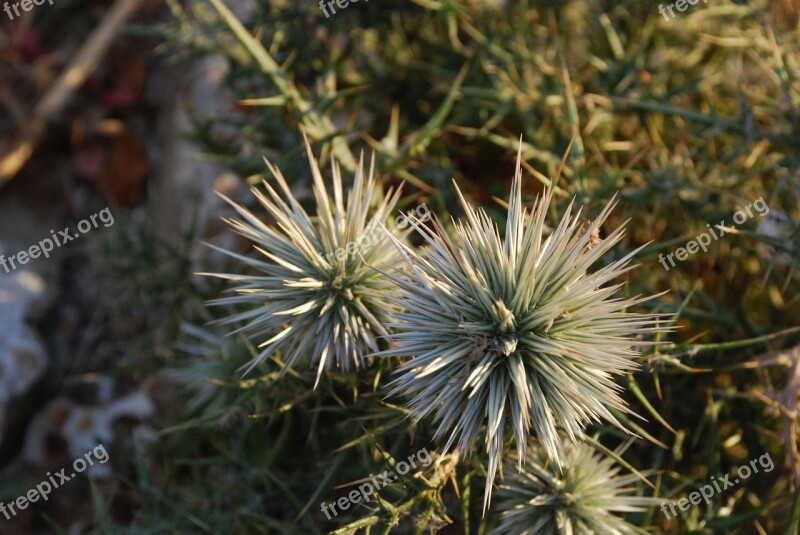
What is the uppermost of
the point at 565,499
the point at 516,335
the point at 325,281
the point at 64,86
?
the point at 64,86

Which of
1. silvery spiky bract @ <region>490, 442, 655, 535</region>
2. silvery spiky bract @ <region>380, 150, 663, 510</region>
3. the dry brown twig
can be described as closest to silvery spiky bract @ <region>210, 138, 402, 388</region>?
silvery spiky bract @ <region>380, 150, 663, 510</region>

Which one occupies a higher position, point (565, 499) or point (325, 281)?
point (325, 281)

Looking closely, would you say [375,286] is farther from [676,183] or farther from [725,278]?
[725,278]

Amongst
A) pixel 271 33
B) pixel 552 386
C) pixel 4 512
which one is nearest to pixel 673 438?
pixel 552 386

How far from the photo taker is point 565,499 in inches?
54.1

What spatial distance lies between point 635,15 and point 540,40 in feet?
1.24

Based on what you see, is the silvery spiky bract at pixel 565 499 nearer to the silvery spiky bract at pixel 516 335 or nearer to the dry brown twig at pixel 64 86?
the silvery spiky bract at pixel 516 335

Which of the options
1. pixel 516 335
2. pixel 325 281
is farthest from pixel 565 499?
pixel 325 281

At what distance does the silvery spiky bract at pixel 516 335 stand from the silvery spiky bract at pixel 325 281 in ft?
0.63

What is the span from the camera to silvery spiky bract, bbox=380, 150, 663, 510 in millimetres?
1178

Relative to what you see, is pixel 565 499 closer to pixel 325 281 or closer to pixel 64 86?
pixel 325 281

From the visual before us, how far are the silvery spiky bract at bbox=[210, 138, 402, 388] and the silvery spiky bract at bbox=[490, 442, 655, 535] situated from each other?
0.42 meters

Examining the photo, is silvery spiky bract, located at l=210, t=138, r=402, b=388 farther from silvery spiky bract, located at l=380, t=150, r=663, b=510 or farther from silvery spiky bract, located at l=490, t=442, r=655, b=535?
silvery spiky bract, located at l=490, t=442, r=655, b=535

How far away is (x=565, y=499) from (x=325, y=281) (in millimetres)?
656
